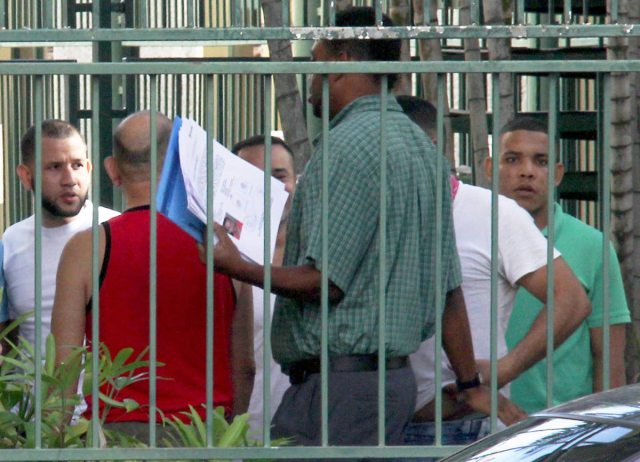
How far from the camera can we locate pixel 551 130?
433 cm

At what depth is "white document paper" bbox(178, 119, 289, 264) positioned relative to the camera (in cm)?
427

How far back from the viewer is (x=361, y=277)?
14.4 feet

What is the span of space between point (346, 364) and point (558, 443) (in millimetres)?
1452

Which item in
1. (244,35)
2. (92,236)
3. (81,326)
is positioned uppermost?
(244,35)

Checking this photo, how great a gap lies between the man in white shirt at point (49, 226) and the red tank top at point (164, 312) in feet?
1.56

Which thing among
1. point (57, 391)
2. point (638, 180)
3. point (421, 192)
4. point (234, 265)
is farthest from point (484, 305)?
point (638, 180)

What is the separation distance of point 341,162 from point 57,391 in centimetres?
106

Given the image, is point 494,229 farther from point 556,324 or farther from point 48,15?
point 48,15

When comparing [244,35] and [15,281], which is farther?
[15,281]

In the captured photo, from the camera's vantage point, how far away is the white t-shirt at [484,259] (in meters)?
4.90

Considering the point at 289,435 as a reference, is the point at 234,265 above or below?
above

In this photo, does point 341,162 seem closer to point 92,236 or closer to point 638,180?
point 92,236

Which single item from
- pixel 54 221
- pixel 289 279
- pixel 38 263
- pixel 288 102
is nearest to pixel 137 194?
pixel 54 221

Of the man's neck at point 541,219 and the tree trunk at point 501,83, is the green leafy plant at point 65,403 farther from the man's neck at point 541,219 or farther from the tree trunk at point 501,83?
the tree trunk at point 501,83
